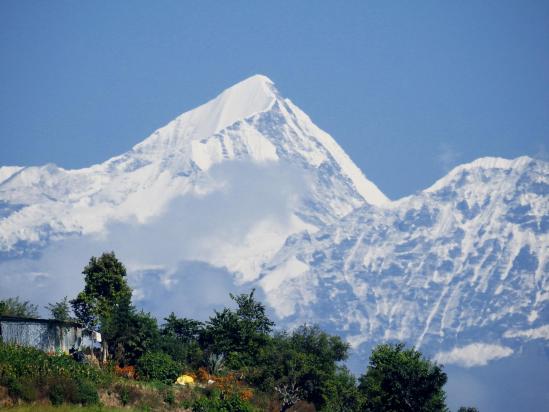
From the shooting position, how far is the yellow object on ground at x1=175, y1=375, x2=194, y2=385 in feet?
325

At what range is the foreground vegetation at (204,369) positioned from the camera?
82875 millimetres

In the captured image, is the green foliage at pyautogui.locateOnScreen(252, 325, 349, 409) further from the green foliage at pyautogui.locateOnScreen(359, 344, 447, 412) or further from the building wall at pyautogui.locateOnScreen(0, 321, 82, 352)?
the building wall at pyautogui.locateOnScreen(0, 321, 82, 352)

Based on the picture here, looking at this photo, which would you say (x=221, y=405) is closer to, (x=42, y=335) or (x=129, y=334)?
(x=129, y=334)

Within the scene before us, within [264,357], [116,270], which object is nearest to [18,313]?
[116,270]

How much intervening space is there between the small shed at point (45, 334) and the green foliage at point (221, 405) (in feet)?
50.9

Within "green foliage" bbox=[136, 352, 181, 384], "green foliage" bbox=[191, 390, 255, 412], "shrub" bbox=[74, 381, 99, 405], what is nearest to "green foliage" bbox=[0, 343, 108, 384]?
"shrub" bbox=[74, 381, 99, 405]

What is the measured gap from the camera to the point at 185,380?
327ft

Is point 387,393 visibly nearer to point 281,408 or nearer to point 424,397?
point 424,397

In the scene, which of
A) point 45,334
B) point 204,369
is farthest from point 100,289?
point 45,334

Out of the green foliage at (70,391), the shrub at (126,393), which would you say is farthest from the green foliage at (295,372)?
the green foliage at (70,391)

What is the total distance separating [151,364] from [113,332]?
21.9ft

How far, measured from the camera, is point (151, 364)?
Result: 99.5m

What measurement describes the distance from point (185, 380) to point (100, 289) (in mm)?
23306

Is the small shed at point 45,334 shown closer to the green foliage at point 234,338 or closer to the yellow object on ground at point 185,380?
the yellow object on ground at point 185,380
